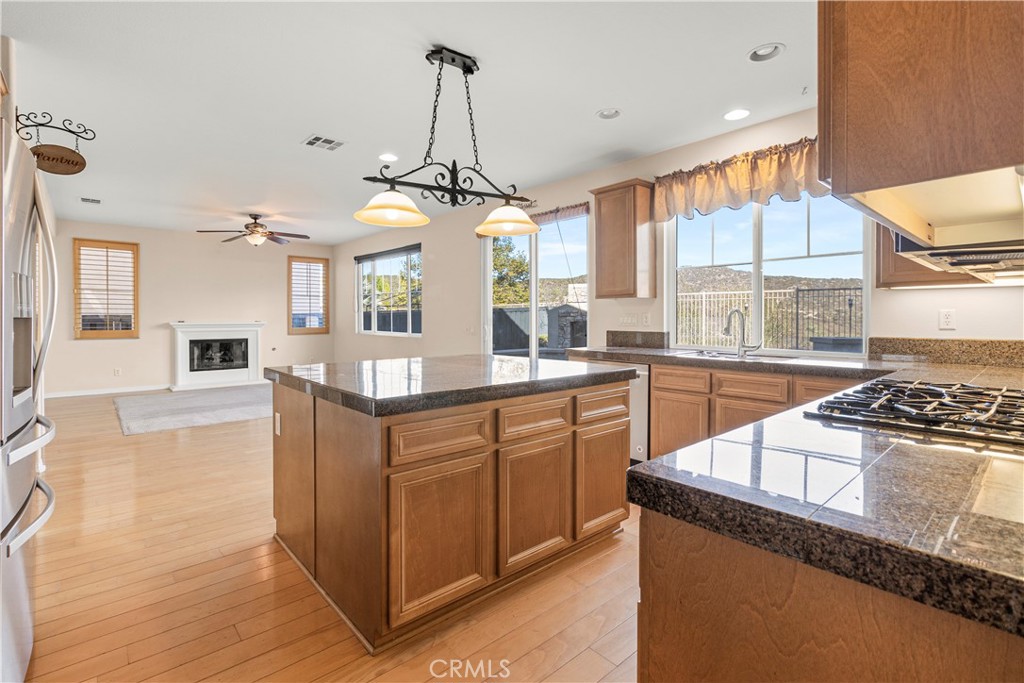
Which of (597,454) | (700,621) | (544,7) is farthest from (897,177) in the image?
(544,7)

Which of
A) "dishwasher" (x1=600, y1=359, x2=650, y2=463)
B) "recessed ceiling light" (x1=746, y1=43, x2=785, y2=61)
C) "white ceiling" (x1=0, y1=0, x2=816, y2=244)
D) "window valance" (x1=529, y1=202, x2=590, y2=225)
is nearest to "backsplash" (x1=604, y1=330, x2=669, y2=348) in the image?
"dishwasher" (x1=600, y1=359, x2=650, y2=463)

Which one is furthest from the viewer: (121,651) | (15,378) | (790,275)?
(790,275)

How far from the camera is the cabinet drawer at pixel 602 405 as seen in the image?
2387 mm

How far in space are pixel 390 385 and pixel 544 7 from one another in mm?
1915

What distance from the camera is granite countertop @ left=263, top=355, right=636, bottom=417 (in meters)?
1.77

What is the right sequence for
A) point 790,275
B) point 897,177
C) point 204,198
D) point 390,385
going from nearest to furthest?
point 897,177 < point 390,385 < point 790,275 < point 204,198

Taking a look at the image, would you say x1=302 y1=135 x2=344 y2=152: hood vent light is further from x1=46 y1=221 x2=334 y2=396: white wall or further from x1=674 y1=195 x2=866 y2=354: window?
x1=46 y1=221 x2=334 y2=396: white wall

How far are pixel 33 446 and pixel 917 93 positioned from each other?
7.36ft

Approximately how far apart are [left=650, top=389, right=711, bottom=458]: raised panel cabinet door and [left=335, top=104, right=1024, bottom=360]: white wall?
0.94 metres

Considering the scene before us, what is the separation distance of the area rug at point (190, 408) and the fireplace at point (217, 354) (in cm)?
54

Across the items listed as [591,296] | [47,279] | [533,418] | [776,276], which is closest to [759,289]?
[776,276]

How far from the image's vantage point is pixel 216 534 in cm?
278

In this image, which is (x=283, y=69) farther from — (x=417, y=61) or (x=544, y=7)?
(x=544, y=7)

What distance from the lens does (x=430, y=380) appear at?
2.13m
